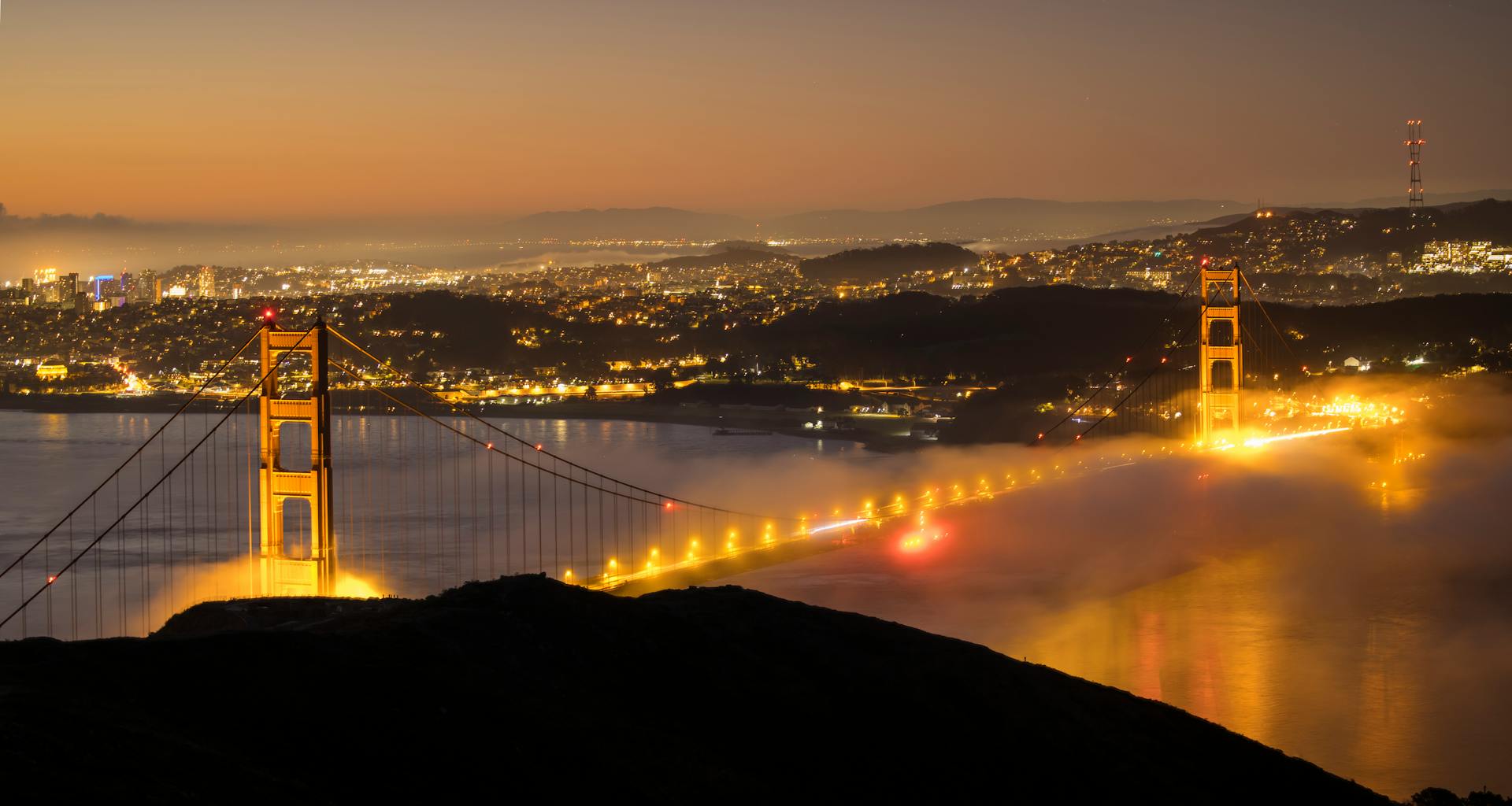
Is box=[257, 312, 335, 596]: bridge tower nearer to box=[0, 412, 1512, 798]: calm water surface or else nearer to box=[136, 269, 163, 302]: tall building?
box=[0, 412, 1512, 798]: calm water surface

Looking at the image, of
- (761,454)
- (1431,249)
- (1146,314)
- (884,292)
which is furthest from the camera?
(884,292)

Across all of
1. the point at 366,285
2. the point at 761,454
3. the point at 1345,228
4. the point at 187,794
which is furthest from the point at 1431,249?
the point at 187,794

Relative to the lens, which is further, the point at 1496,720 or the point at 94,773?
the point at 1496,720

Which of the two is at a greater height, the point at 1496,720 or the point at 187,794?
the point at 187,794

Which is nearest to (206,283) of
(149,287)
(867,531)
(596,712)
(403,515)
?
(149,287)

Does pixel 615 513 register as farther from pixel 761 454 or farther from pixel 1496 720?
pixel 1496 720

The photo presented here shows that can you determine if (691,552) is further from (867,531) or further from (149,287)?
(149,287)

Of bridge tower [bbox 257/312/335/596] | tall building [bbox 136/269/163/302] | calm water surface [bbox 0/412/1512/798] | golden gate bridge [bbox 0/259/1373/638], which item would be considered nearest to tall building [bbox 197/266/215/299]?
tall building [bbox 136/269/163/302]
